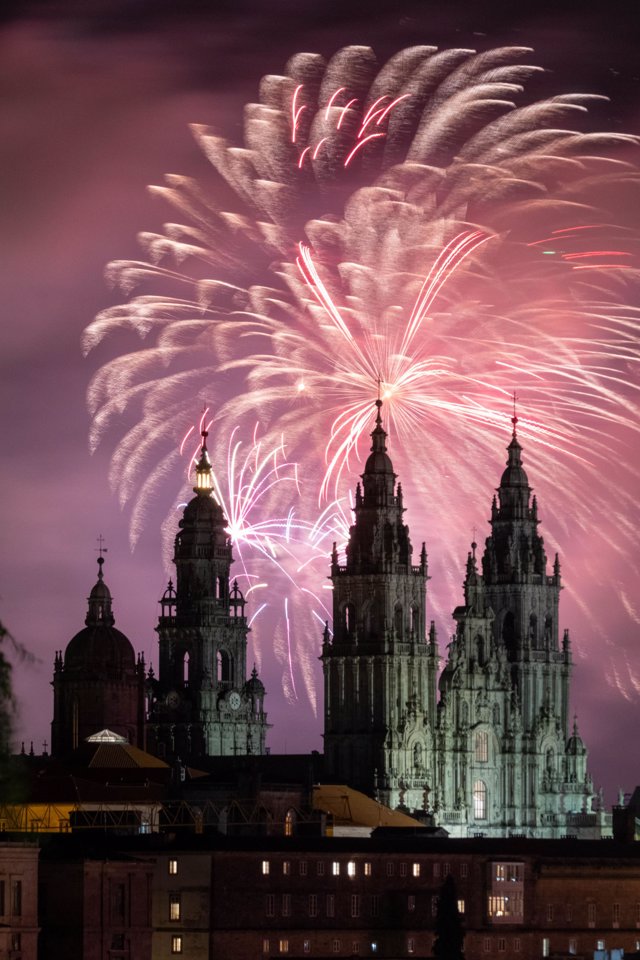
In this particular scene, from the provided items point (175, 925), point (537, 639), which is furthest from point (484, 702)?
point (175, 925)

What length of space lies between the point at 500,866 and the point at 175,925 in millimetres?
17004

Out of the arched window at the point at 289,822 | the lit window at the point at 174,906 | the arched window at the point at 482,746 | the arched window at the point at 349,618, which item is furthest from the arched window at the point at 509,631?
the lit window at the point at 174,906

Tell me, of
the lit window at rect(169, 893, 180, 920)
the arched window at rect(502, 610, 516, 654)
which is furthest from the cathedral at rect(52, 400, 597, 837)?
the lit window at rect(169, 893, 180, 920)

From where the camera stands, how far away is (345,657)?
6924 inches

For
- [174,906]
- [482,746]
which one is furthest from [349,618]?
[174,906]

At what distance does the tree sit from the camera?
131875 mm

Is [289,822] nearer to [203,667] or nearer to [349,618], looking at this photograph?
[349,618]

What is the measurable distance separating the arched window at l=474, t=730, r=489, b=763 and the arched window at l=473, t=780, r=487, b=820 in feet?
4.84

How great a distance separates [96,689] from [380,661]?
21.2 m

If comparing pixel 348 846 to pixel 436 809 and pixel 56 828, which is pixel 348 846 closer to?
pixel 56 828

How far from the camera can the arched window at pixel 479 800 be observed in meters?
182

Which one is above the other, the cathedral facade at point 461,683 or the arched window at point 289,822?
the cathedral facade at point 461,683

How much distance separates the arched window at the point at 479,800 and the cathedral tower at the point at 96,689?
21692 millimetres

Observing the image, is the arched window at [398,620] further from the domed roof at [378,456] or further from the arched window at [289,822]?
the arched window at [289,822]
